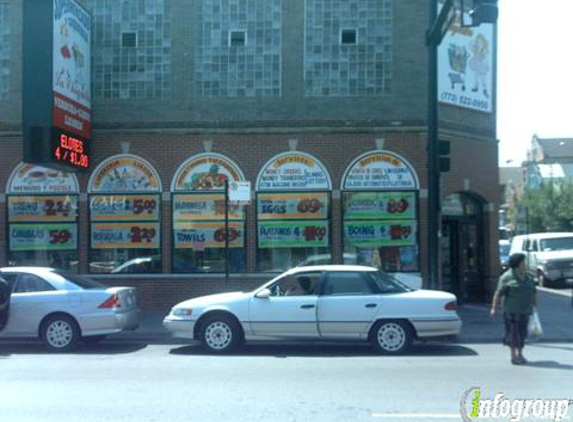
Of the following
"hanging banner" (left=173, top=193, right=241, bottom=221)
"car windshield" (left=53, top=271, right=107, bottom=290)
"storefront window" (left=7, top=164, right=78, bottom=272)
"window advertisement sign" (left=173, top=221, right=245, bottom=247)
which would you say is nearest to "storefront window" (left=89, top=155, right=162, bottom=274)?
"storefront window" (left=7, top=164, right=78, bottom=272)

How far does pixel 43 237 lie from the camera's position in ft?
57.9

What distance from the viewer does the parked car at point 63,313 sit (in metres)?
12.4

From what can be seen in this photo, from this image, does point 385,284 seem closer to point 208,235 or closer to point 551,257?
point 208,235

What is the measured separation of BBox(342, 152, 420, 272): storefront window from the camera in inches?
680

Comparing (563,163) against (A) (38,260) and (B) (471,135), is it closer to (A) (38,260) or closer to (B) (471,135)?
(B) (471,135)

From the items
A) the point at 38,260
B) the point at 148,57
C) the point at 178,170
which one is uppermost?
the point at 148,57

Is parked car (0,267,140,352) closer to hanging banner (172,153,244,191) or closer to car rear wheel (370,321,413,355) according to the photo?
car rear wheel (370,321,413,355)

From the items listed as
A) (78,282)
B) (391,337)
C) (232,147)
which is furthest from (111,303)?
(232,147)

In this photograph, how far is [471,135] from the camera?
61.3 ft

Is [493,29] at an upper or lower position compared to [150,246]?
upper

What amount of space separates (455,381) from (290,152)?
9155 millimetres

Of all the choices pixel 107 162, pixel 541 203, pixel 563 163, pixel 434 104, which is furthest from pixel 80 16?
pixel 563 163

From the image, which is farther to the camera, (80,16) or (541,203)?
(541,203)

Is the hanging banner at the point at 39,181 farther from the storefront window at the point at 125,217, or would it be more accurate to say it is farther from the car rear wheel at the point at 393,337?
the car rear wheel at the point at 393,337
